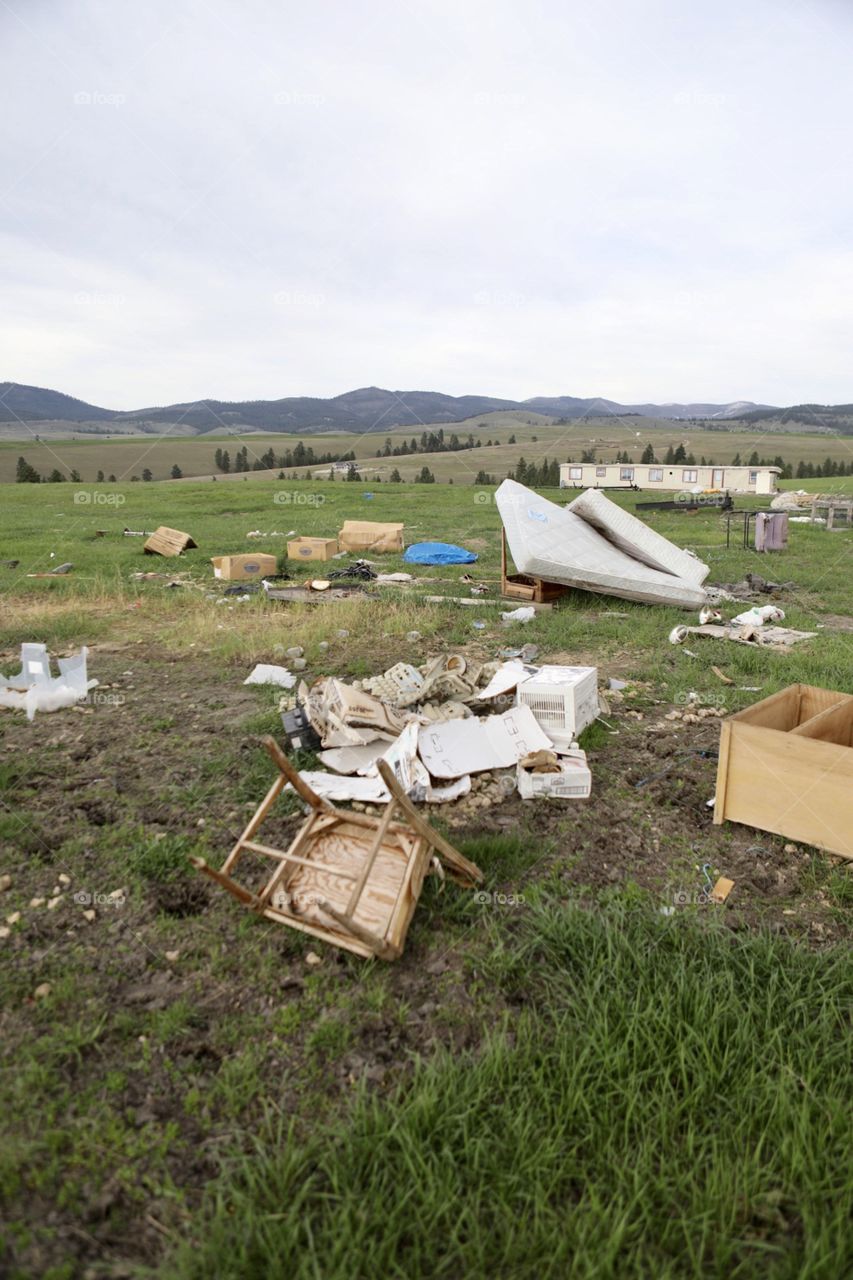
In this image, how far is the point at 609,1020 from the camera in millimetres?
2645

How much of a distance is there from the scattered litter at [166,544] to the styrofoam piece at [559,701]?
11.5 m

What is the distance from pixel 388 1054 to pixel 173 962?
1.08 m

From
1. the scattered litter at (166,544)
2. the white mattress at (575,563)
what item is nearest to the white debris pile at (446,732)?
the white mattress at (575,563)

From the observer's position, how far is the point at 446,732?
194 inches

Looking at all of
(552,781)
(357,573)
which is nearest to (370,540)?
(357,573)

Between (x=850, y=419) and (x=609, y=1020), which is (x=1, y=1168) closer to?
(x=609, y=1020)

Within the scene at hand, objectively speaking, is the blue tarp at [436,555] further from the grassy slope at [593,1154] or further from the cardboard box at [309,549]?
the grassy slope at [593,1154]

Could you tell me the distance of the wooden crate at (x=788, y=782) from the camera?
12.0 ft

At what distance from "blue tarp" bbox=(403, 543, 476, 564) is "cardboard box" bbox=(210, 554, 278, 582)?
2840 mm

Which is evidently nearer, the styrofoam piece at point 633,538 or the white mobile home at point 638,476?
the styrofoam piece at point 633,538

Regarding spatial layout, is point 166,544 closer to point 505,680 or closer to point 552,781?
point 505,680

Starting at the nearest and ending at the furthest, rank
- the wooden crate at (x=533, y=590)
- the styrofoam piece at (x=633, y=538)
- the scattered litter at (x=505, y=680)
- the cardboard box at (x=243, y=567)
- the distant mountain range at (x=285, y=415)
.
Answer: the scattered litter at (x=505, y=680)
the wooden crate at (x=533, y=590)
the styrofoam piece at (x=633, y=538)
the cardboard box at (x=243, y=567)
the distant mountain range at (x=285, y=415)

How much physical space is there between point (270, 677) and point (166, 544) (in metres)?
9.40

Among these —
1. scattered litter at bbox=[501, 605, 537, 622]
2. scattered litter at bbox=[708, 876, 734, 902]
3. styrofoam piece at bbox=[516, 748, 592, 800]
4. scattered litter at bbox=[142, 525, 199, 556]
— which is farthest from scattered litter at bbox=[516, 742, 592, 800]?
scattered litter at bbox=[142, 525, 199, 556]
